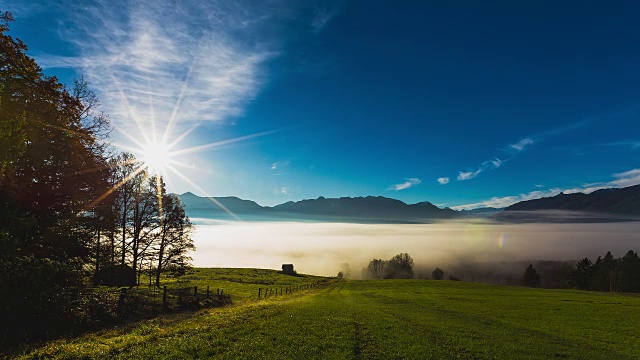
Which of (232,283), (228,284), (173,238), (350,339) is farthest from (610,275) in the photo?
(173,238)

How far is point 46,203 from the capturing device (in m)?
29.6

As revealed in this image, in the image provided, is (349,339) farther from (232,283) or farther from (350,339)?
(232,283)

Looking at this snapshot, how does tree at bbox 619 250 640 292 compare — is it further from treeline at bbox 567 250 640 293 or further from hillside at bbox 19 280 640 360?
hillside at bbox 19 280 640 360

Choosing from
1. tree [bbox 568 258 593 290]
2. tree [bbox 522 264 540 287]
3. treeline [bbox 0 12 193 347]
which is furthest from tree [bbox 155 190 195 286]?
tree [bbox 522 264 540 287]

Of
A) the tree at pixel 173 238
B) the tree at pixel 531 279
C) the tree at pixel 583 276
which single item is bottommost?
the tree at pixel 531 279

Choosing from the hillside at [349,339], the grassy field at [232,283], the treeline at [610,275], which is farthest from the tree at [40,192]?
the treeline at [610,275]

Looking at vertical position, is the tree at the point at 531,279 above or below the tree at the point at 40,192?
below

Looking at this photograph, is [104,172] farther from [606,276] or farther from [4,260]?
[606,276]

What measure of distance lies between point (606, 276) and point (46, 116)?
177m

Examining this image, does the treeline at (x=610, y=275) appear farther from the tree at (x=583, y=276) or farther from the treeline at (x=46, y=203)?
the treeline at (x=46, y=203)

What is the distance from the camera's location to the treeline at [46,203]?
69.4 feet

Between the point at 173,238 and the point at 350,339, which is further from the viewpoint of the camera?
the point at 173,238

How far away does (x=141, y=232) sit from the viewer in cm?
5019

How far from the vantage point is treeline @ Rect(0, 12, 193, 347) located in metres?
21.1
